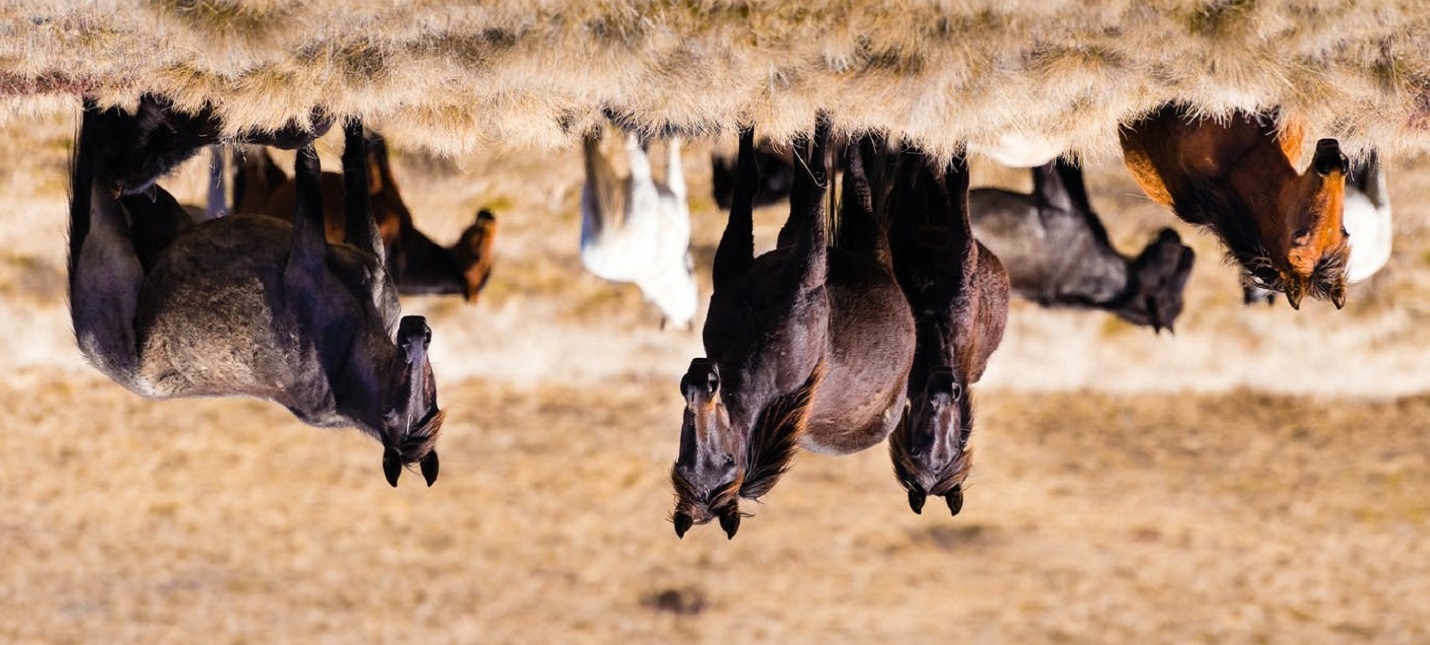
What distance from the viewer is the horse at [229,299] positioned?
4074 millimetres

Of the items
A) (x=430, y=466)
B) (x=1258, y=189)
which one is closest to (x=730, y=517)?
(x=430, y=466)

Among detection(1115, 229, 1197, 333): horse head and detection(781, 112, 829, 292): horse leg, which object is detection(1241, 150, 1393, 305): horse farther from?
detection(781, 112, 829, 292): horse leg

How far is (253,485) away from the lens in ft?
23.1

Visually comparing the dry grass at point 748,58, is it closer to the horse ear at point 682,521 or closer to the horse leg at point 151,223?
the horse leg at point 151,223

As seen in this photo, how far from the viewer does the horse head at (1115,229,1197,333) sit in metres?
5.69

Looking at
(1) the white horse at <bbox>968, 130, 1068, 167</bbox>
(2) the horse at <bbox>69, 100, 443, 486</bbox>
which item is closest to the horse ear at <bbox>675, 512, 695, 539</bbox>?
(2) the horse at <bbox>69, 100, 443, 486</bbox>

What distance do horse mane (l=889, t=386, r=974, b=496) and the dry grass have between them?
0.94 metres

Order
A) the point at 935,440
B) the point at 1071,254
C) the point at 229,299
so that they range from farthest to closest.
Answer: the point at 1071,254
the point at 229,299
the point at 935,440

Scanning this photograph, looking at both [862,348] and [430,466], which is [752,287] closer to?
[862,348]

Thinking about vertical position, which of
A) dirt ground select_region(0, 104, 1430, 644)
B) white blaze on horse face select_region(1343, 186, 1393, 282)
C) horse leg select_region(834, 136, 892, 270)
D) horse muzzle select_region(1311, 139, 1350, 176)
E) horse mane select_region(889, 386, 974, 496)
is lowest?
dirt ground select_region(0, 104, 1430, 644)

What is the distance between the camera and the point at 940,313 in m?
4.23

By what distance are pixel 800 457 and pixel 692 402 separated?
12.8 feet

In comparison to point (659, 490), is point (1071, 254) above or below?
above

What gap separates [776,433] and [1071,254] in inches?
90.4
